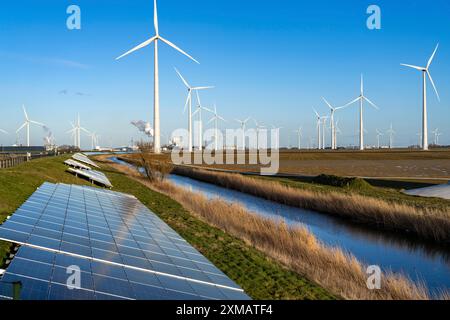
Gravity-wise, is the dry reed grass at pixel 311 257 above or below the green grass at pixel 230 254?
below

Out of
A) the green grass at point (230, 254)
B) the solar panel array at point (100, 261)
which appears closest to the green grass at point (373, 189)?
the green grass at point (230, 254)

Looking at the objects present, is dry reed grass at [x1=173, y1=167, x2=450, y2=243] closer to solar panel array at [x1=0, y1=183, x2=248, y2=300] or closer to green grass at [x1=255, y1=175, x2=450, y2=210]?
green grass at [x1=255, y1=175, x2=450, y2=210]

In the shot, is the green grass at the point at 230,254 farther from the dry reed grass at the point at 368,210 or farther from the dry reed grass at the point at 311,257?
the dry reed grass at the point at 368,210

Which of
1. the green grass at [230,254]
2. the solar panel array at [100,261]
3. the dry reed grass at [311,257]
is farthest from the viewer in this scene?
the dry reed grass at [311,257]

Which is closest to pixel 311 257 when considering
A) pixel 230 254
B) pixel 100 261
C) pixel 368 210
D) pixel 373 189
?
pixel 230 254
